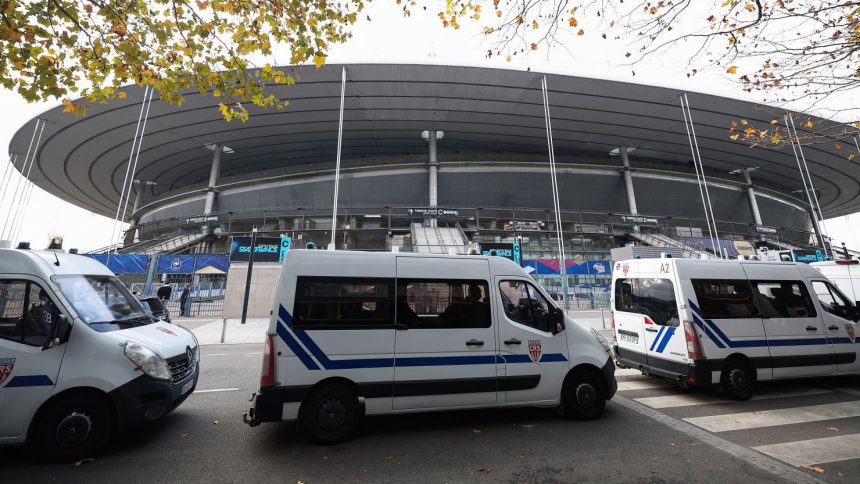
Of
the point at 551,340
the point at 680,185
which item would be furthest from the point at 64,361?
the point at 680,185

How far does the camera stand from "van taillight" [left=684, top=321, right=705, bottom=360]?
5375 mm

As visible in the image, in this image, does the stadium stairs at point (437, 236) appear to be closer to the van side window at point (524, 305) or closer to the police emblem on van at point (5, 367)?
the van side window at point (524, 305)

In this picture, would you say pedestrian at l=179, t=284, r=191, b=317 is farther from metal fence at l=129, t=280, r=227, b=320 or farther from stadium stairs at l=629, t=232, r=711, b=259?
stadium stairs at l=629, t=232, r=711, b=259

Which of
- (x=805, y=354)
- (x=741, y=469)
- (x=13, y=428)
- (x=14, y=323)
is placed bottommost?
(x=741, y=469)

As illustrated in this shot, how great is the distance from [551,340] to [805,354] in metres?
5.22

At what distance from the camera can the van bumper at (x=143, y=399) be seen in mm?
3514

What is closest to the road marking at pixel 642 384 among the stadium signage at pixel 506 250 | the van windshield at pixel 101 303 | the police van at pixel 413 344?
the police van at pixel 413 344

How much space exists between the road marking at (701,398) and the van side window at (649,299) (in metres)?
1.22

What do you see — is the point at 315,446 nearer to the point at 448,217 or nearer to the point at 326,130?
the point at 448,217

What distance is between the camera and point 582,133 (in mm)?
31688

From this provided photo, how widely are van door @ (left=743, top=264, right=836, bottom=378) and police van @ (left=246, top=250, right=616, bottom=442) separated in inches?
140

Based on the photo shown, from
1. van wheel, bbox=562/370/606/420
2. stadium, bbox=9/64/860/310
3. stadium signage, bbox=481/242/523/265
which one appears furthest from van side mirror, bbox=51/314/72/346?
stadium, bbox=9/64/860/310

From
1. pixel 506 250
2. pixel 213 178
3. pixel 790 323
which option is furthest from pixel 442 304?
pixel 213 178

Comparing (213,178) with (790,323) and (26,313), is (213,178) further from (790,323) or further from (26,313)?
(790,323)
